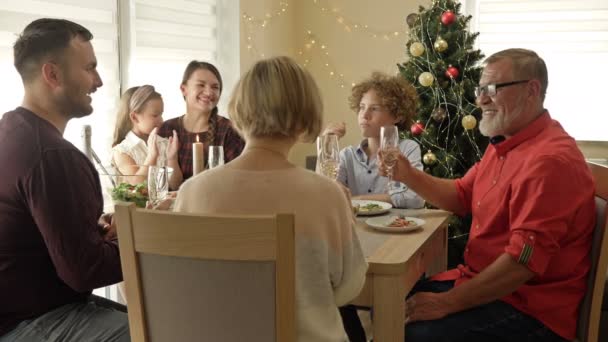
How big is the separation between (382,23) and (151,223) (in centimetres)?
403

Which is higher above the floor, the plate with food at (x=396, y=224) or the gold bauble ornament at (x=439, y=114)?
the gold bauble ornament at (x=439, y=114)

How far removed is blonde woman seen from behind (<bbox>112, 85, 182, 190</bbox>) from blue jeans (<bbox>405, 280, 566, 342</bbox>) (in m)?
1.63

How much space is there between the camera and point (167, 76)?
12.8ft

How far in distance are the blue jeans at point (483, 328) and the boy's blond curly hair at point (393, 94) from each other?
1.34 m

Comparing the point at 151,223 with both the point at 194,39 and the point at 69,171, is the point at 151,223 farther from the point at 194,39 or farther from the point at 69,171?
the point at 194,39

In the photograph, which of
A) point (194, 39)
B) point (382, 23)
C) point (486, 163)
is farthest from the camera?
point (382, 23)

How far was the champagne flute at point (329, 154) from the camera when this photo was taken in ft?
6.60

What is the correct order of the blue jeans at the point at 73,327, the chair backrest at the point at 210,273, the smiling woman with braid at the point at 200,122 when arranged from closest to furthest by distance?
the chair backrest at the point at 210,273 < the blue jeans at the point at 73,327 < the smiling woman with braid at the point at 200,122

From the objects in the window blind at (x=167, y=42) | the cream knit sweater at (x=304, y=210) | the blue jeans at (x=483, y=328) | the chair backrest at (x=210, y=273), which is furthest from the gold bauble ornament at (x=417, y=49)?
the chair backrest at (x=210, y=273)

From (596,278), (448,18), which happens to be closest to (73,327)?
(596,278)

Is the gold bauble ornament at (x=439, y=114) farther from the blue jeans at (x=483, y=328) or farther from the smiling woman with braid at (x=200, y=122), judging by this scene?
the blue jeans at (x=483, y=328)

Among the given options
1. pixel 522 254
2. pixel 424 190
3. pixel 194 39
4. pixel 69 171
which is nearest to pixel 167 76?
pixel 194 39

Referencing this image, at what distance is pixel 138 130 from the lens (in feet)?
10.6

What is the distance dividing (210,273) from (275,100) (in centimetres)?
40
